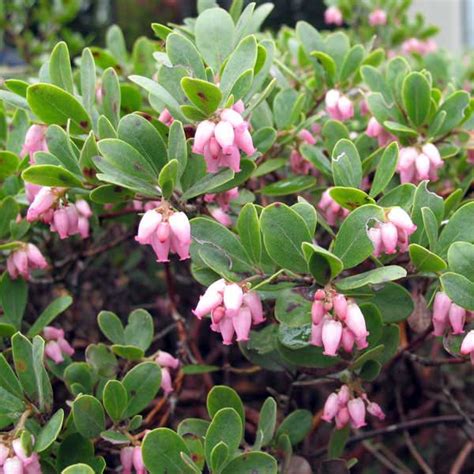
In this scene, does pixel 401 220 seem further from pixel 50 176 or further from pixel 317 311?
pixel 50 176

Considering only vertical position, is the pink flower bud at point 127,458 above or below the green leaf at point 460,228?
below

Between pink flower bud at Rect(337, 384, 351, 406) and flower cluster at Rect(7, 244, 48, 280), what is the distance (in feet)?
1.83

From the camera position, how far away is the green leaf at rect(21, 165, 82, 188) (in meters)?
1.06

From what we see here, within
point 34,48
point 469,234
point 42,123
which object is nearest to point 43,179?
point 42,123

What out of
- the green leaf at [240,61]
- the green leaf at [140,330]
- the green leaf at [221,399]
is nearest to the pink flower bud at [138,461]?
the green leaf at [221,399]

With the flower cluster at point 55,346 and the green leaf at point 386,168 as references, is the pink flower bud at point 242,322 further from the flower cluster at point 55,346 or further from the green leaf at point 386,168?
the flower cluster at point 55,346

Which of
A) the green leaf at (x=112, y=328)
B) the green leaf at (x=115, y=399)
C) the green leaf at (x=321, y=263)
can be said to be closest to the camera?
the green leaf at (x=321, y=263)

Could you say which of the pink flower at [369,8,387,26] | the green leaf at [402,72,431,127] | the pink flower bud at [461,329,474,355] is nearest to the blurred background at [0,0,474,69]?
the pink flower at [369,8,387,26]

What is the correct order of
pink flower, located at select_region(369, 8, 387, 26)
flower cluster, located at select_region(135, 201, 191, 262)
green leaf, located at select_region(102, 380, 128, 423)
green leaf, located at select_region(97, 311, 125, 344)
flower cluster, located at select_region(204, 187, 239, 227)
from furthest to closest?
pink flower, located at select_region(369, 8, 387, 26) < green leaf, located at select_region(97, 311, 125, 344) < flower cluster, located at select_region(204, 187, 239, 227) < green leaf, located at select_region(102, 380, 128, 423) < flower cluster, located at select_region(135, 201, 191, 262)

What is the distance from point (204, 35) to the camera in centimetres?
117

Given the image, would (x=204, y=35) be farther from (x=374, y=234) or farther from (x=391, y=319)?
(x=391, y=319)

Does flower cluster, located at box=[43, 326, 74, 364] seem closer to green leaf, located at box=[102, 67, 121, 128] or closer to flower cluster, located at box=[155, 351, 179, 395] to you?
flower cluster, located at box=[155, 351, 179, 395]

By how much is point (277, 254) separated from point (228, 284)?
85mm

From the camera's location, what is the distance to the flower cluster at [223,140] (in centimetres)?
103
